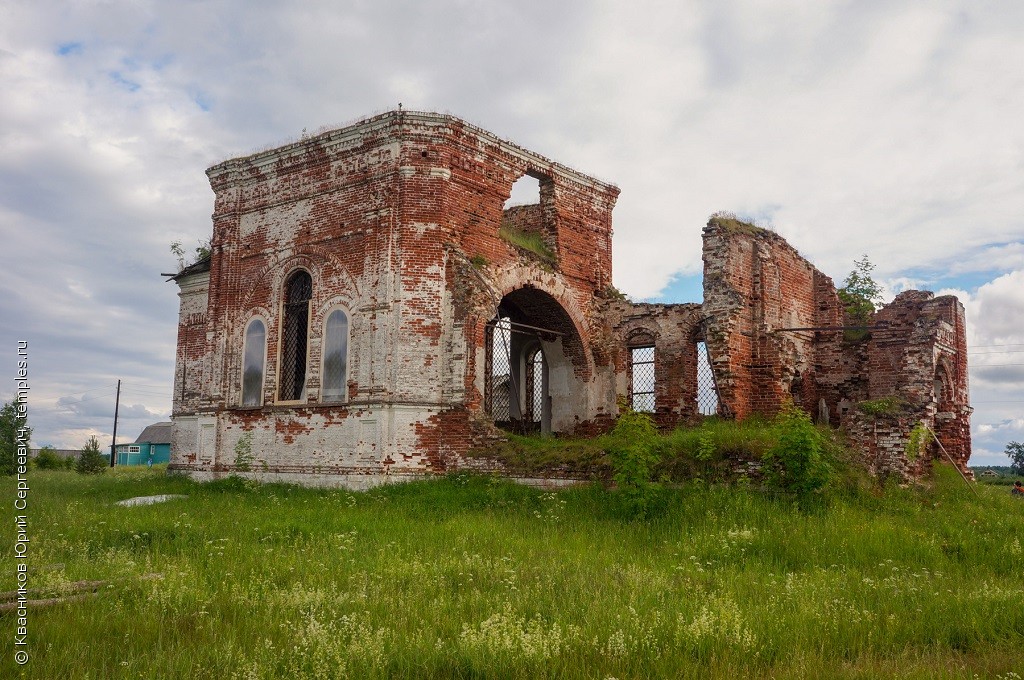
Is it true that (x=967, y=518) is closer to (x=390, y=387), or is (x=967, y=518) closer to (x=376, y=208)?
(x=390, y=387)

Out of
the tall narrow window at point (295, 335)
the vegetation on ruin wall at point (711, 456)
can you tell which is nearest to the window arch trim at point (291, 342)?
the tall narrow window at point (295, 335)

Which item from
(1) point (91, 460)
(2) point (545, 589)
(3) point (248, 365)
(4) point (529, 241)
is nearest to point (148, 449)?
(1) point (91, 460)

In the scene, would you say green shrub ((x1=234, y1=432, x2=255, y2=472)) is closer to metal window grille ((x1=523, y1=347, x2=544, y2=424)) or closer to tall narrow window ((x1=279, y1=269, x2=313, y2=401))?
tall narrow window ((x1=279, y1=269, x2=313, y2=401))

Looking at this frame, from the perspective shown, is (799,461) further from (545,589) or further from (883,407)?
(545,589)

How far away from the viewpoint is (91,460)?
27.4 m

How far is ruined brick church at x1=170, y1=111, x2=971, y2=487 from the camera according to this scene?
579 inches

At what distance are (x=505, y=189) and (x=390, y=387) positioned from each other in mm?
4899

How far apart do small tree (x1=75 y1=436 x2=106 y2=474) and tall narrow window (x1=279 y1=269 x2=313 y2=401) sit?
15.0 m

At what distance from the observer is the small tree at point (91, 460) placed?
27234mm

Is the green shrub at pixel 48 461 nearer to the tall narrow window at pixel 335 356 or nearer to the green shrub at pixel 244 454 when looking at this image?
the green shrub at pixel 244 454

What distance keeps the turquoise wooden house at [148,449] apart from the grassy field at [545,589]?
3658 cm

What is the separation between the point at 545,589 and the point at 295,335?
11.0 m

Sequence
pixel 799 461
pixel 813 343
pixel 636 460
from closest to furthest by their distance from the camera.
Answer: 1. pixel 799 461
2. pixel 636 460
3. pixel 813 343

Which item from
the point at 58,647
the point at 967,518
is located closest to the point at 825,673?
the point at 58,647
